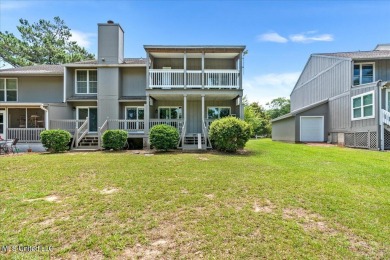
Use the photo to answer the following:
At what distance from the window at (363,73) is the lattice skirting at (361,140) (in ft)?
15.2

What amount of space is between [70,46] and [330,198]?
132 ft

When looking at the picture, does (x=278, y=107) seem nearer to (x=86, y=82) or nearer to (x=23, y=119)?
(x=86, y=82)

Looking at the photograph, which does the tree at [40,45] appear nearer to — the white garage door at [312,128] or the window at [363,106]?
the white garage door at [312,128]

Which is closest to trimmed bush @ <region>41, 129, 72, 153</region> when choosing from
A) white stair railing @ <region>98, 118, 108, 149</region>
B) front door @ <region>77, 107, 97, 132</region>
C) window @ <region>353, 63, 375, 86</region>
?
white stair railing @ <region>98, 118, 108, 149</region>

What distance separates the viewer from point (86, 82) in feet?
57.4

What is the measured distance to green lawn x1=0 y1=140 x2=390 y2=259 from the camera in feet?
10.9

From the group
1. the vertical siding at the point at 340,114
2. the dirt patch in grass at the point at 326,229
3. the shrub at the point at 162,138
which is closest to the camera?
the dirt patch in grass at the point at 326,229

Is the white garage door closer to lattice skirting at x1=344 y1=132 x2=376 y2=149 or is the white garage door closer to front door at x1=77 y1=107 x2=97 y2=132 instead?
lattice skirting at x1=344 y1=132 x2=376 y2=149

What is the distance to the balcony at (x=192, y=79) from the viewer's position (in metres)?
15.1

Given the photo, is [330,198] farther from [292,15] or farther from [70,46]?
[70,46]

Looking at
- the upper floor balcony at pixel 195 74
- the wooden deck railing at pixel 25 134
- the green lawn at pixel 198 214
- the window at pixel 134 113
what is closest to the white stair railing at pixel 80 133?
the wooden deck railing at pixel 25 134

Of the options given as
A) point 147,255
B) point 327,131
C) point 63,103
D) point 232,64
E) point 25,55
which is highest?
point 25,55

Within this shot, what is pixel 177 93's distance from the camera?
49.4 feet

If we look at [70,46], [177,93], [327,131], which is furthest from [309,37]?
[70,46]
